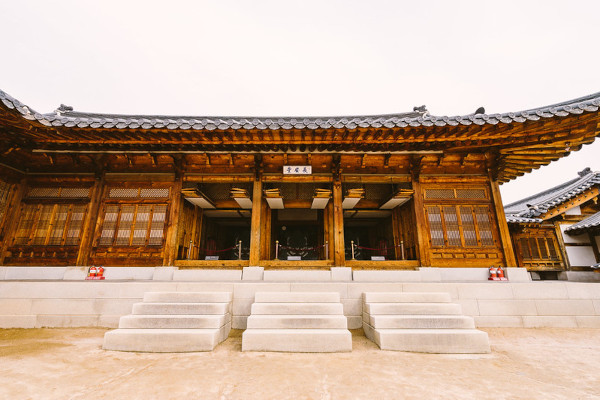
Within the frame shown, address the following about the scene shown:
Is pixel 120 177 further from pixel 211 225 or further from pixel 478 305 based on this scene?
pixel 478 305

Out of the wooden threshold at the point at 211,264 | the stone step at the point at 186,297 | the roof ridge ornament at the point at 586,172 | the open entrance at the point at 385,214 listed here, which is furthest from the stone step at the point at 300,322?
the roof ridge ornament at the point at 586,172

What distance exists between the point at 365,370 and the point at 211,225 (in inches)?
472

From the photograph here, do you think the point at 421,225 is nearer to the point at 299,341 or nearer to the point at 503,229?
the point at 503,229

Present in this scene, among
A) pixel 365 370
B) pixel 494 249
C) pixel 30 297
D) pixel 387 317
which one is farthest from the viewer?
pixel 494 249

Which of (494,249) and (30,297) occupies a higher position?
(494,249)

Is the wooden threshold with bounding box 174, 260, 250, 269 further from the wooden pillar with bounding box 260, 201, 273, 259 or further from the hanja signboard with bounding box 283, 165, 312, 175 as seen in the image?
the hanja signboard with bounding box 283, 165, 312, 175

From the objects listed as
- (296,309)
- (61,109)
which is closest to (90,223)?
(296,309)

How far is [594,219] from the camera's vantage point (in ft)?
43.9

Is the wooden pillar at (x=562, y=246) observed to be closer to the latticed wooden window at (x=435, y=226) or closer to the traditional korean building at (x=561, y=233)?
the traditional korean building at (x=561, y=233)

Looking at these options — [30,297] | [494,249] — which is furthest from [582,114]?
[30,297]

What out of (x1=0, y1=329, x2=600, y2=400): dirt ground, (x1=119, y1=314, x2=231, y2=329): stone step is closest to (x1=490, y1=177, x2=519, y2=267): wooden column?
(x1=0, y1=329, x2=600, y2=400): dirt ground

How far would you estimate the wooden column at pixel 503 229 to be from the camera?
769 cm

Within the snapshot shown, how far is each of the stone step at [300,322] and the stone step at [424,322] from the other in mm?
744

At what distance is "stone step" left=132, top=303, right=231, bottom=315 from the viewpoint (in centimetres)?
480
